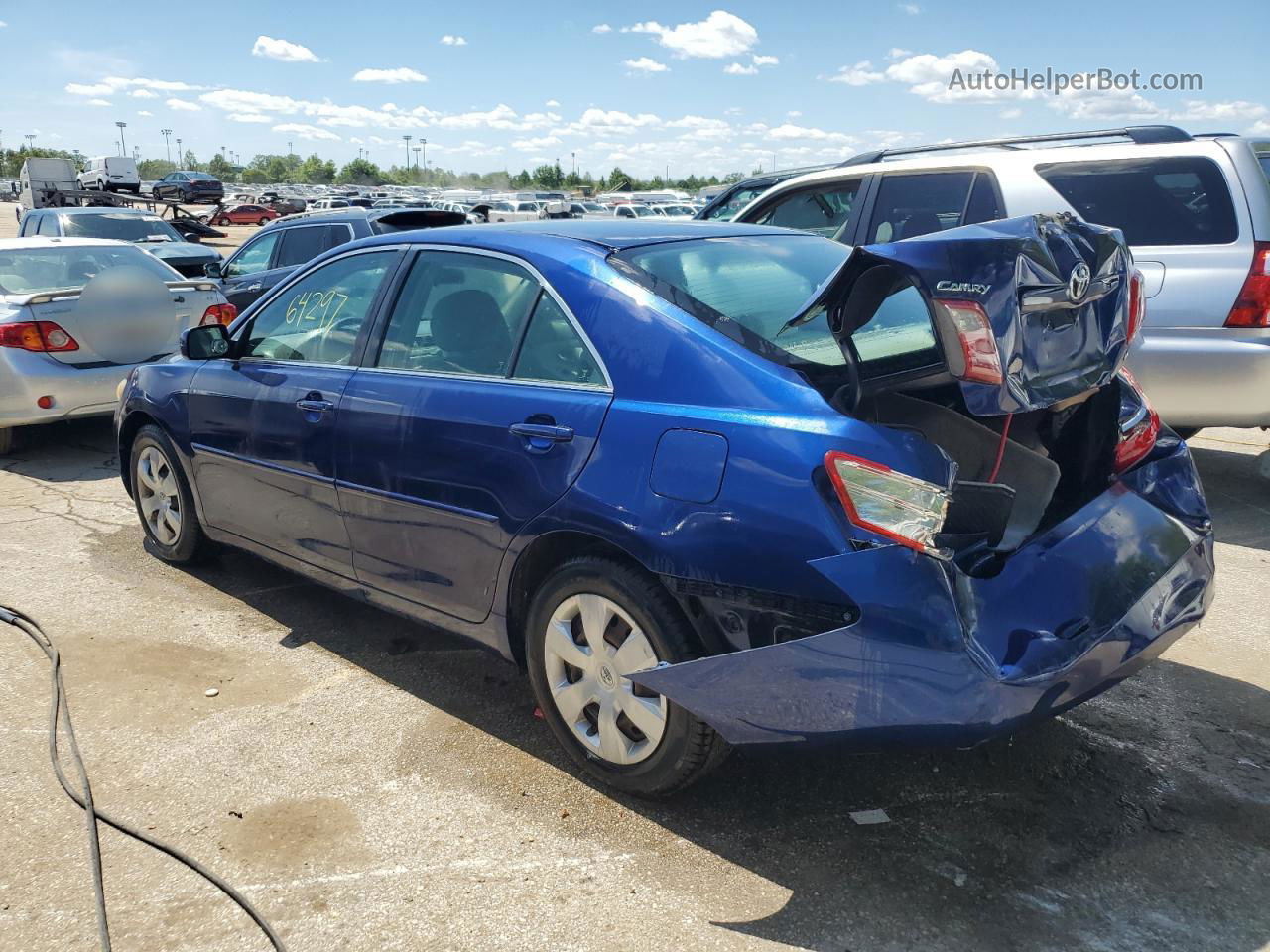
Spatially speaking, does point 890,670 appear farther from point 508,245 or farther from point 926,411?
point 508,245

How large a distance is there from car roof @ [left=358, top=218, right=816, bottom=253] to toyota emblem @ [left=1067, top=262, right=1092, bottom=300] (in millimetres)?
1291

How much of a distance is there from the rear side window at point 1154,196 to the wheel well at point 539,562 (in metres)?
4.25

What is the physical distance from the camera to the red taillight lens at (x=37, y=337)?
7090 mm

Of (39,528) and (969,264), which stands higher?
(969,264)

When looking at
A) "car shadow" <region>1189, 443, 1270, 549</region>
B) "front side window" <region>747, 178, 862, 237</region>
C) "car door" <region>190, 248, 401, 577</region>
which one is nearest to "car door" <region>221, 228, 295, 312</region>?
"front side window" <region>747, 178, 862, 237</region>

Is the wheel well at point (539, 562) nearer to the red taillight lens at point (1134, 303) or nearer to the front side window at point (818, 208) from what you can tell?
the red taillight lens at point (1134, 303)

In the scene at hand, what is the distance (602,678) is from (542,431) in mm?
739

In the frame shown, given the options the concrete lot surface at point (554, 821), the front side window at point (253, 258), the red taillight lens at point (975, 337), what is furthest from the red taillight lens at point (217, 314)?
the red taillight lens at point (975, 337)

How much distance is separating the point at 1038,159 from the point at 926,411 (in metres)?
3.98

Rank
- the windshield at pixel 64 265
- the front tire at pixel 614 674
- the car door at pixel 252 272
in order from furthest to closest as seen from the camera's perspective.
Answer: the car door at pixel 252 272, the windshield at pixel 64 265, the front tire at pixel 614 674

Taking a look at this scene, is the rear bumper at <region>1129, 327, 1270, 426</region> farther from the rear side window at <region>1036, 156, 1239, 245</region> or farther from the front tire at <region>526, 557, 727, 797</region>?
the front tire at <region>526, 557, 727, 797</region>

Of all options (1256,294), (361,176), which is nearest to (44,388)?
(1256,294)

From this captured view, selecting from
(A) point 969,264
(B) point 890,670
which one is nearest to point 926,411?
(A) point 969,264

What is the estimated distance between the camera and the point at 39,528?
5957 mm
